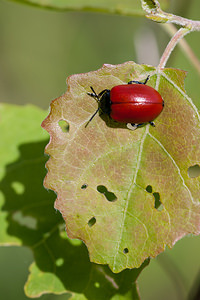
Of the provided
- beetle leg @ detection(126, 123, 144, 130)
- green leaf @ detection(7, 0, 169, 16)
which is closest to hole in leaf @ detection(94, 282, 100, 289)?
beetle leg @ detection(126, 123, 144, 130)

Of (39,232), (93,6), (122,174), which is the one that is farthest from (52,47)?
(122,174)

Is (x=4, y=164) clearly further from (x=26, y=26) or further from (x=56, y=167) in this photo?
(x=26, y=26)

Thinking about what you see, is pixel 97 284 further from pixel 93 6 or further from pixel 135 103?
pixel 93 6

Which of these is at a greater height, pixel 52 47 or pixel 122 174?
pixel 122 174

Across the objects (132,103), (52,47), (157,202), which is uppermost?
(132,103)

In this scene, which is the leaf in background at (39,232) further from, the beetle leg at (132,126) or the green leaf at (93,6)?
the green leaf at (93,6)

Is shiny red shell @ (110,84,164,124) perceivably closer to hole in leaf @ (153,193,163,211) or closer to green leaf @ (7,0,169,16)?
hole in leaf @ (153,193,163,211)

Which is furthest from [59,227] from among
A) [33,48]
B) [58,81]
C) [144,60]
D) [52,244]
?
[33,48]

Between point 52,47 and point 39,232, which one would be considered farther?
point 52,47
